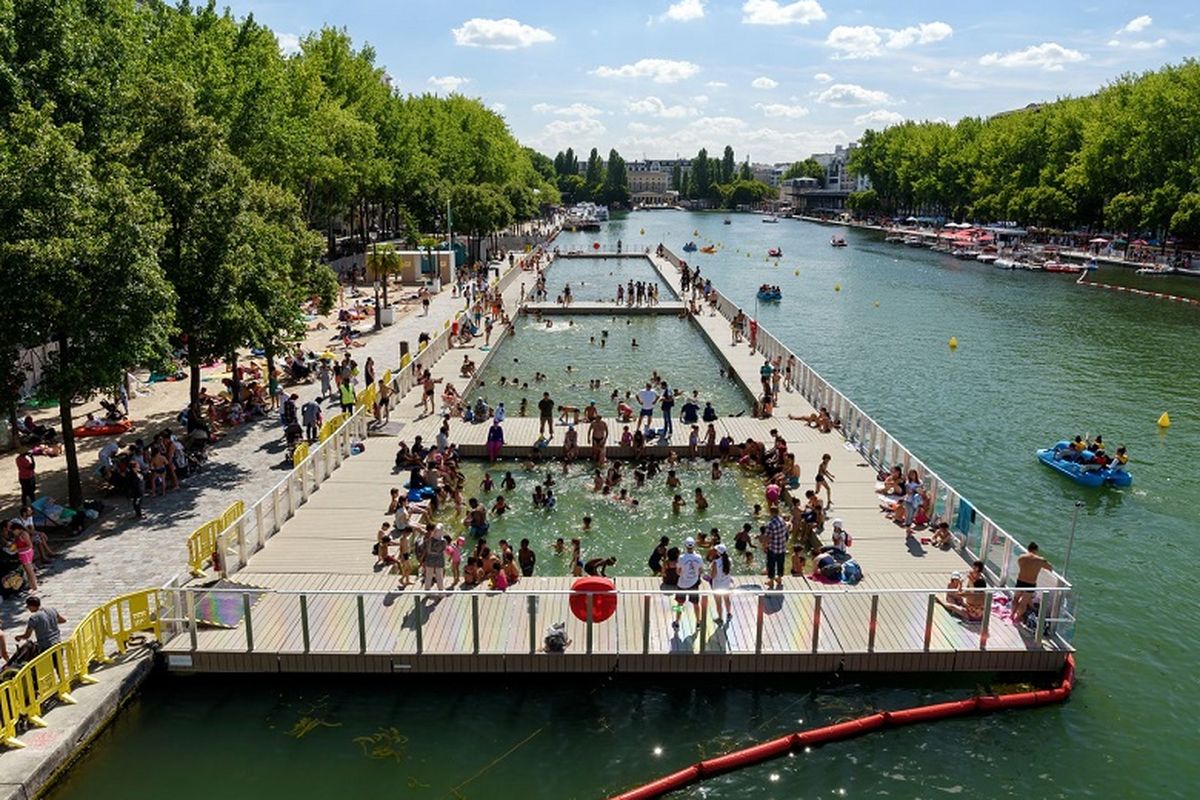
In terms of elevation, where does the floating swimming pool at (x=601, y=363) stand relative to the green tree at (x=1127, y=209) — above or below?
below

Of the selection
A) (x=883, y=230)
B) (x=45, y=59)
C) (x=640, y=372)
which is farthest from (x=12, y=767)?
(x=883, y=230)

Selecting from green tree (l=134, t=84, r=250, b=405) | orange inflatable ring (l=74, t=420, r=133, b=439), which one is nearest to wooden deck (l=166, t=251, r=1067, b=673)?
green tree (l=134, t=84, r=250, b=405)

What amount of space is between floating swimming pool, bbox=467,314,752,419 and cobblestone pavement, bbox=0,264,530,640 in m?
9.78

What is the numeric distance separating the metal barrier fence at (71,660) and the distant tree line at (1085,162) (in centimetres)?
8631

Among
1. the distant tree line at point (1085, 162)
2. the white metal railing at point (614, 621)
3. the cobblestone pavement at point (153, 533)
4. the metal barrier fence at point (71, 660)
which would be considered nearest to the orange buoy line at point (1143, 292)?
the distant tree line at point (1085, 162)

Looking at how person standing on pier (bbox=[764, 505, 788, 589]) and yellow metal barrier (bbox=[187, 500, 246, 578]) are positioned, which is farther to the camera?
person standing on pier (bbox=[764, 505, 788, 589])

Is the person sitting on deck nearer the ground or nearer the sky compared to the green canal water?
nearer the sky

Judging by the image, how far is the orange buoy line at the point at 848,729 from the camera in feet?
41.2

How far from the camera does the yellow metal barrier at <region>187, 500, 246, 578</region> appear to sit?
16484mm

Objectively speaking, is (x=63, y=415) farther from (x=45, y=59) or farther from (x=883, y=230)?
(x=883, y=230)

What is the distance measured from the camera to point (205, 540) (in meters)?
17.0

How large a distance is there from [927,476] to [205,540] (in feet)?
49.4

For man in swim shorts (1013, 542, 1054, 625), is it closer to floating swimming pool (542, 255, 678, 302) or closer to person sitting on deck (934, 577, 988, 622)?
person sitting on deck (934, 577, 988, 622)

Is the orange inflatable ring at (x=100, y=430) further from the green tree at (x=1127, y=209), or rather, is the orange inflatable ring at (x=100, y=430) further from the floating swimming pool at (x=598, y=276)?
the green tree at (x=1127, y=209)
